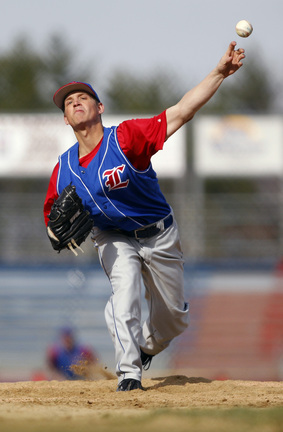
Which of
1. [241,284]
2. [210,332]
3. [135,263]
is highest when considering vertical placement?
[135,263]

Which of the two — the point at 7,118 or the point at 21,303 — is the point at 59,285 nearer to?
the point at 21,303

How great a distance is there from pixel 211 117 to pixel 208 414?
945 cm

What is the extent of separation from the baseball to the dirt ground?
7.91 feet

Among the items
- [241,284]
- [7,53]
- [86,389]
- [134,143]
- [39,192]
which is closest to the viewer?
[134,143]

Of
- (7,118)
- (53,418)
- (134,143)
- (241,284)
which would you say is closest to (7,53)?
(7,118)

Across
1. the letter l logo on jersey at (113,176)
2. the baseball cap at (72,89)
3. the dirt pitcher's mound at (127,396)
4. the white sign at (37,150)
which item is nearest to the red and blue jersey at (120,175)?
the letter l logo on jersey at (113,176)

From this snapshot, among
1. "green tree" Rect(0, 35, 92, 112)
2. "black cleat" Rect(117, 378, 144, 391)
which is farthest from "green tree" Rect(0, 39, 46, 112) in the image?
"black cleat" Rect(117, 378, 144, 391)

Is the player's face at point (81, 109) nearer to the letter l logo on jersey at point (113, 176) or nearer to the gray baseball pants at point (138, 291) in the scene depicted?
the letter l logo on jersey at point (113, 176)

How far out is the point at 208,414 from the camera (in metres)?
3.26

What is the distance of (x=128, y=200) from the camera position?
4.65m

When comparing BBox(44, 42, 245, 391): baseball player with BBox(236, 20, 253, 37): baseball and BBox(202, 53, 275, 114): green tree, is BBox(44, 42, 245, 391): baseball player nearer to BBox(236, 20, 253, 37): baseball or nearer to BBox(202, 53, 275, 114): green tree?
BBox(236, 20, 253, 37): baseball

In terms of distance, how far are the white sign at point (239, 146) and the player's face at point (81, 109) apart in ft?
25.0

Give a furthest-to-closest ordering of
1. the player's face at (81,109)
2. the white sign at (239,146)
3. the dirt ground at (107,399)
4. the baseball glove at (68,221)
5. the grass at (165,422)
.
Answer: the white sign at (239,146), the player's face at (81,109), the baseball glove at (68,221), the dirt ground at (107,399), the grass at (165,422)

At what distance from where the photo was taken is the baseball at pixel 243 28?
482cm
